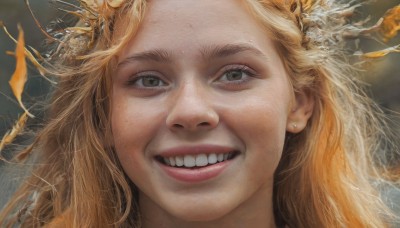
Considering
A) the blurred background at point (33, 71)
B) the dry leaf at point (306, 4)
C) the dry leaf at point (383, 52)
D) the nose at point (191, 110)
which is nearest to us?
the nose at point (191, 110)

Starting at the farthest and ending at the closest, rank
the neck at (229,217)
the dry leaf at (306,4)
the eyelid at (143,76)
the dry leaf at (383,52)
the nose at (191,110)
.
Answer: the dry leaf at (383,52)
the dry leaf at (306,4)
the neck at (229,217)
the eyelid at (143,76)
the nose at (191,110)

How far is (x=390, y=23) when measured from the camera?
237cm

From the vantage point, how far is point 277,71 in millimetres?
2045

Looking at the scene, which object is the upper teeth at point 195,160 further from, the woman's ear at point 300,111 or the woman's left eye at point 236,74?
the woman's ear at point 300,111

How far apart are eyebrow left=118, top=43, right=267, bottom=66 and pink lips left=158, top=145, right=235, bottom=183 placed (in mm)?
232

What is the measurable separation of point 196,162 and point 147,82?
252 millimetres

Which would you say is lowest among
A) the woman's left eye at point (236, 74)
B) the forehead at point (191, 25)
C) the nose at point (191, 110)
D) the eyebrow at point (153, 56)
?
the nose at point (191, 110)

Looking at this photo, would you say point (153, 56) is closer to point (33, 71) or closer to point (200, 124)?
point (200, 124)

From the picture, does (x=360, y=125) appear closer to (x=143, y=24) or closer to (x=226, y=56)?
(x=226, y=56)

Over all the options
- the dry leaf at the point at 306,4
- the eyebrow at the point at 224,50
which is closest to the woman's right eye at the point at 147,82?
the eyebrow at the point at 224,50

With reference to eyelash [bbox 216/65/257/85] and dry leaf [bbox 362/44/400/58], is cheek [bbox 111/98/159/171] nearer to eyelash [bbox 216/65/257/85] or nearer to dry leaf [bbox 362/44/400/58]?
eyelash [bbox 216/65/257/85]

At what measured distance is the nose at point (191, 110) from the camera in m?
1.84

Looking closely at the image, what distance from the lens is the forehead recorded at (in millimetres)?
1910

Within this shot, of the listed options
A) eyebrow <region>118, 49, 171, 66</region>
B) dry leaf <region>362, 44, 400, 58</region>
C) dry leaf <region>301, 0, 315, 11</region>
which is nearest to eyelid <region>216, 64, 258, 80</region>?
eyebrow <region>118, 49, 171, 66</region>
